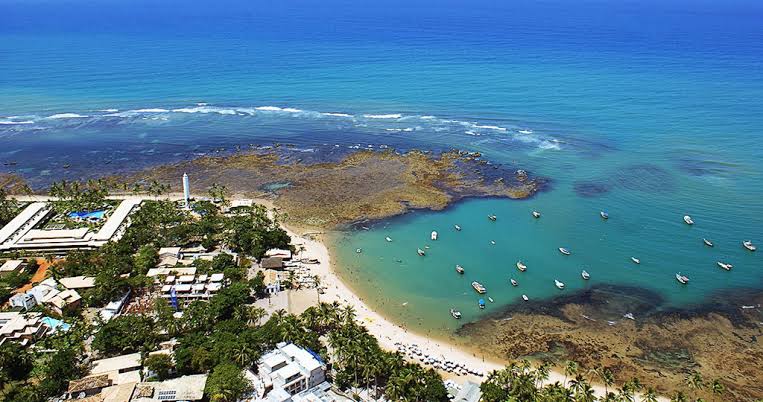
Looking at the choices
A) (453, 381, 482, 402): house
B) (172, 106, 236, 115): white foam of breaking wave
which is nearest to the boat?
(453, 381, 482, 402): house

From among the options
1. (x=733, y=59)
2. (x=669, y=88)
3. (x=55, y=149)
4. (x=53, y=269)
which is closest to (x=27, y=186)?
(x=55, y=149)

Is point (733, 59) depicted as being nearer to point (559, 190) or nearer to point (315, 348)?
point (559, 190)

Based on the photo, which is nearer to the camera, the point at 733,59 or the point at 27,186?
the point at 27,186

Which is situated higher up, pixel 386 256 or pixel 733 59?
pixel 733 59

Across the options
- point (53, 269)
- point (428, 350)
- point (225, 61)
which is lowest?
point (428, 350)

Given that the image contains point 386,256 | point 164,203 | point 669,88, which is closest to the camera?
point 386,256

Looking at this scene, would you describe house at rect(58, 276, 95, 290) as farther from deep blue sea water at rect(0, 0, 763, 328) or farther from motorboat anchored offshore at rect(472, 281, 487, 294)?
motorboat anchored offshore at rect(472, 281, 487, 294)

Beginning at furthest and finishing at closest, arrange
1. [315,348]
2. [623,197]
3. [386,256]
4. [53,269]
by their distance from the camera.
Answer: [623,197] < [386,256] < [53,269] < [315,348]
